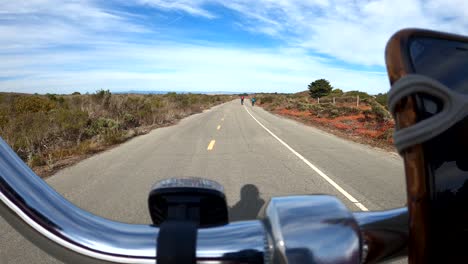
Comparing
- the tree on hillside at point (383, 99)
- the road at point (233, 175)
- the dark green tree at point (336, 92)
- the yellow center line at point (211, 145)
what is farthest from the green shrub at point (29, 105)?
the dark green tree at point (336, 92)

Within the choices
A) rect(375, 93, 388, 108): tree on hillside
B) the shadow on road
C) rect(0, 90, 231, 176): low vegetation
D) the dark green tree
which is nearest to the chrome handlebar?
rect(375, 93, 388, 108): tree on hillside

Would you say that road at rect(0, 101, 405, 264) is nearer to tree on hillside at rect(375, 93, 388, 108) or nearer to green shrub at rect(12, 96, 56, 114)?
tree on hillside at rect(375, 93, 388, 108)

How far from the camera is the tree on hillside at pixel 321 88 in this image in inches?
2830

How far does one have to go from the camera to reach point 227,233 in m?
0.80

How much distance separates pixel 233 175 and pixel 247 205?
7.48 feet

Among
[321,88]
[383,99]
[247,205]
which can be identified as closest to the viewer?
[383,99]

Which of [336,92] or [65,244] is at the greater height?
[336,92]

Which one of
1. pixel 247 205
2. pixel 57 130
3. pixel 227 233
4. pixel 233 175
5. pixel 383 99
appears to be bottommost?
pixel 247 205

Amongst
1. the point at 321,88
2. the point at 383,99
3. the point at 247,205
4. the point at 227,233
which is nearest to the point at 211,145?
the point at 247,205

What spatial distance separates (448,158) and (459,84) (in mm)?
146

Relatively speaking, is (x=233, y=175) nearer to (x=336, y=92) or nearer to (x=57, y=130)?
(x=57, y=130)

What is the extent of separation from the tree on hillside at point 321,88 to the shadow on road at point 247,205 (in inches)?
2667

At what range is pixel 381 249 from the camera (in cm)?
79

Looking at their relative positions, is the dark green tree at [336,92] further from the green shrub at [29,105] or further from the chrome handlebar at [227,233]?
the chrome handlebar at [227,233]
